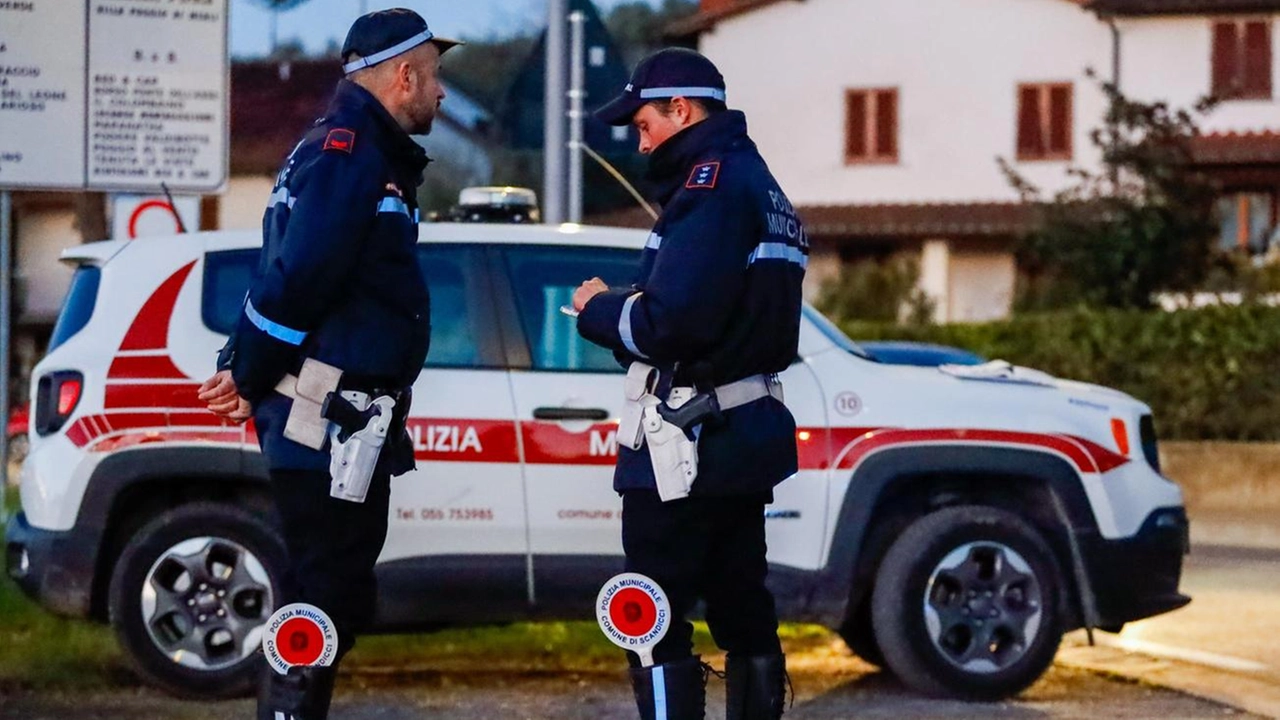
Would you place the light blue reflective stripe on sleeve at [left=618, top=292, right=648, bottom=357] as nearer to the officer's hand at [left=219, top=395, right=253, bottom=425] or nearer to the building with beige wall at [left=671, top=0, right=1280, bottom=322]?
the officer's hand at [left=219, top=395, right=253, bottom=425]

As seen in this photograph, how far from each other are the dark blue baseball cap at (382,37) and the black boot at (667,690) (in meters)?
1.58

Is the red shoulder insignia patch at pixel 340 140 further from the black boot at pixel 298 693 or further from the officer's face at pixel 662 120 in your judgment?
the black boot at pixel 298 693

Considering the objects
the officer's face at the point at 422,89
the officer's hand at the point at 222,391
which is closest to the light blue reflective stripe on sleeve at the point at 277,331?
the officer's hand at the point at 222,391

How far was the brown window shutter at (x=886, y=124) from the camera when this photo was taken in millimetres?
39094

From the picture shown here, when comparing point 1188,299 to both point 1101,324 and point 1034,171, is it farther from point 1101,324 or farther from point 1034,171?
point 1034,171

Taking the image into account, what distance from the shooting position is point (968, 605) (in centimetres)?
716

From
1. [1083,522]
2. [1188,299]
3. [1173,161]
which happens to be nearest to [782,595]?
[1083,522]

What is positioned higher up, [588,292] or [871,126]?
[871,126]

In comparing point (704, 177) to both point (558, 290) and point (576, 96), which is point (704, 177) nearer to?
point (558, 290)

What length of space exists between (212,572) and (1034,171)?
32.6m

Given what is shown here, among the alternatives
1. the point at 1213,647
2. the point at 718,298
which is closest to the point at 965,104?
the point at 1213,647

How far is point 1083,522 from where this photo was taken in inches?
284

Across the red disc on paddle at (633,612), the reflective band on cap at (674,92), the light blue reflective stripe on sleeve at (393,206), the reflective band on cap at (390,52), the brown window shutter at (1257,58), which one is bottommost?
the red disc on paddle at (633,612)

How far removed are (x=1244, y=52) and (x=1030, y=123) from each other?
4026mm
